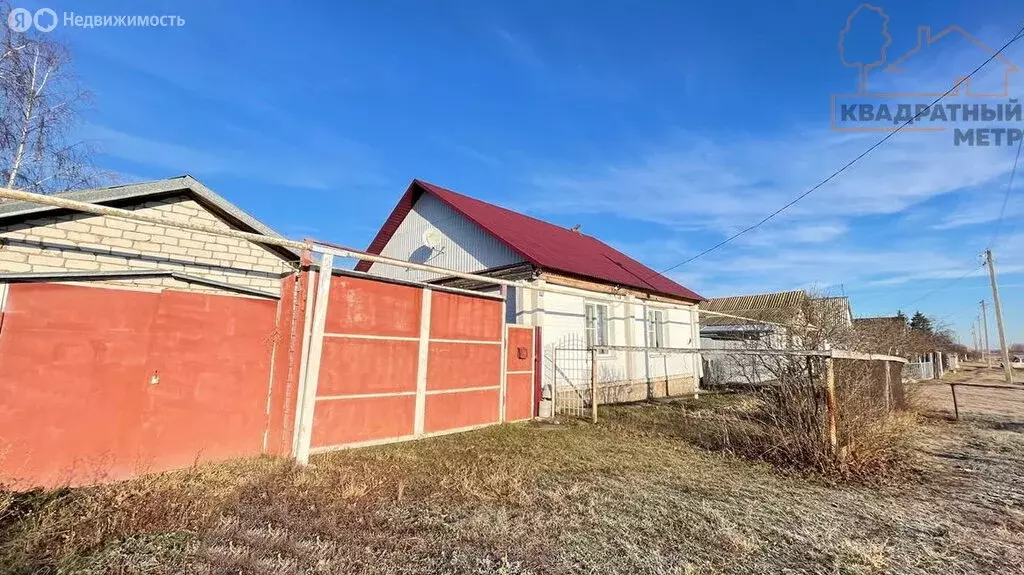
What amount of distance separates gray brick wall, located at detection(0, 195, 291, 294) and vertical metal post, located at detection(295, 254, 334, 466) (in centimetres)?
126

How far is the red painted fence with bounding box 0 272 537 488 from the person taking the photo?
15.3ft

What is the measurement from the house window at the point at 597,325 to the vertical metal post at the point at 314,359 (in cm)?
807

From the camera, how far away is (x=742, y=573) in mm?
3061

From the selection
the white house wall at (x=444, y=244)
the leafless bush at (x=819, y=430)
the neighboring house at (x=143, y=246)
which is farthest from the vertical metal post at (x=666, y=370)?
the neighboring house at (x=143, y=246)

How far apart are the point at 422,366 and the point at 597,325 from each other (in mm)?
6883

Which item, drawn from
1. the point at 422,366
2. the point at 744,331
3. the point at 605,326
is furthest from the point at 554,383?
the point at 744,331

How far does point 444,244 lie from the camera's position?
13.9m

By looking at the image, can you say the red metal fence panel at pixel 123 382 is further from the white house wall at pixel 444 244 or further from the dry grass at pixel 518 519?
the white house wall at pixel 444 244

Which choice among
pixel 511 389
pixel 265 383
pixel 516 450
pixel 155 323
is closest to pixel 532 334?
pixel 511 389

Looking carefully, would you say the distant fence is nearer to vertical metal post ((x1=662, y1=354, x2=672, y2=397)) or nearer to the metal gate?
vertical metal post ((x1=662, y1=354, x2=672, y2=397))

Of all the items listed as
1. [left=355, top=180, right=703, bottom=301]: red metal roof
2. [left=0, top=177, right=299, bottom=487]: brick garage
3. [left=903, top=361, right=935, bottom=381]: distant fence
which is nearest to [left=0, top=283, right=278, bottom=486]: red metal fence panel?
[left=0, top=177, right=299, bottom=487]: brick garage

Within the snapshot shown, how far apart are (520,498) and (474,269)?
8.87 m

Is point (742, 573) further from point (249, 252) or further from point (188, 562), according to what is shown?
point (249, 252)

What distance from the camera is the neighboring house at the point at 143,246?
5766 mm
